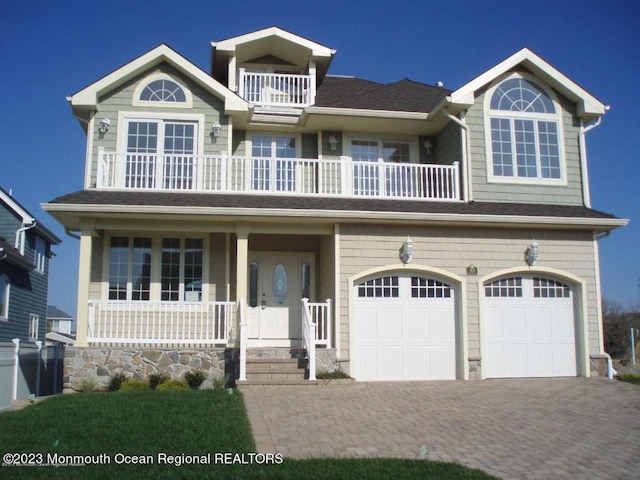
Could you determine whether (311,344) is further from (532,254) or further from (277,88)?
(277,88)

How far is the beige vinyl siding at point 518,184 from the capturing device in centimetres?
1459

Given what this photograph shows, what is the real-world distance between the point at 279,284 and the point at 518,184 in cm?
614

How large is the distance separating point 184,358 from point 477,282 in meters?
6.42

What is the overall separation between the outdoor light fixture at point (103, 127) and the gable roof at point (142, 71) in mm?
420

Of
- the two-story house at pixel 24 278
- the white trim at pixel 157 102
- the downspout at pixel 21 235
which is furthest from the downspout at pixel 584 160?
the downspout at pixel 21 235

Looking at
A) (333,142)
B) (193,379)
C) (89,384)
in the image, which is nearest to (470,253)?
(333,142)

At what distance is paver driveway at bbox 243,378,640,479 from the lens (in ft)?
23.3

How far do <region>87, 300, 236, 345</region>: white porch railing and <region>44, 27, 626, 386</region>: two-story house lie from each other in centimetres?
6

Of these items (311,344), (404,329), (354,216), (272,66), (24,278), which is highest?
(272,66)

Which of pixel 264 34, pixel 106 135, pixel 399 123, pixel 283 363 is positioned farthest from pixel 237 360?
pixel 264 34

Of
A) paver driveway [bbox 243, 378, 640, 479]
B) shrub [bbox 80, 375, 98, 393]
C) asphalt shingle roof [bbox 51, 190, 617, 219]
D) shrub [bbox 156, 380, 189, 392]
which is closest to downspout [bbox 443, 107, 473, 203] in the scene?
asphalt shingle roof [bbox 51, 190, 617, 219]

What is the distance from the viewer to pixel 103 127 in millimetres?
14492

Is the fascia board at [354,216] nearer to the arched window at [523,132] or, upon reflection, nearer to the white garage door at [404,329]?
the white garage door at [404,329]

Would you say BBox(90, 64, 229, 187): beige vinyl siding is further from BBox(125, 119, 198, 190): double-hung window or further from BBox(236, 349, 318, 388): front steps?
BBox(236, 349, 318, 388): front steps
